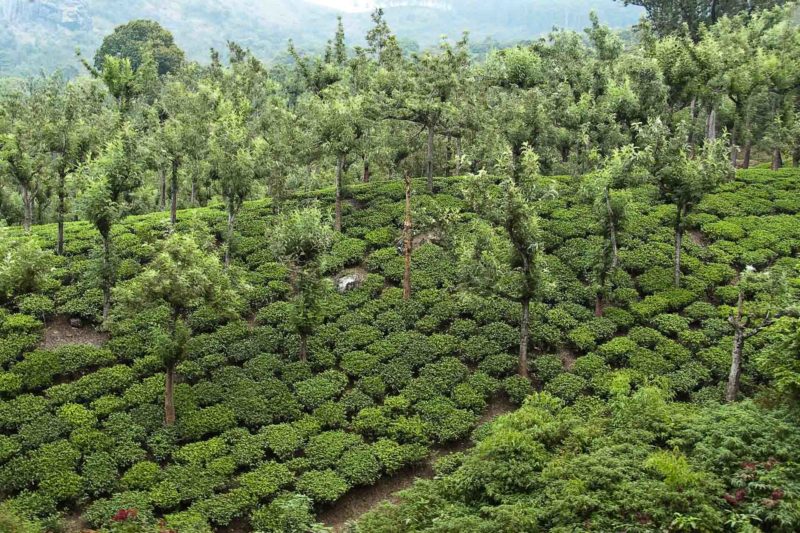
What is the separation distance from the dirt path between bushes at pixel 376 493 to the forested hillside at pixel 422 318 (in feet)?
0.41

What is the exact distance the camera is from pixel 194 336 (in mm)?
29516

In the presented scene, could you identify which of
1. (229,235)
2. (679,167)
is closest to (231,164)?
(229,235)

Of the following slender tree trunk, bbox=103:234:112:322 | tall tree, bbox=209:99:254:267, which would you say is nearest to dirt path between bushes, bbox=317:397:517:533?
slender tree trunk, bbox=103:234:112:322

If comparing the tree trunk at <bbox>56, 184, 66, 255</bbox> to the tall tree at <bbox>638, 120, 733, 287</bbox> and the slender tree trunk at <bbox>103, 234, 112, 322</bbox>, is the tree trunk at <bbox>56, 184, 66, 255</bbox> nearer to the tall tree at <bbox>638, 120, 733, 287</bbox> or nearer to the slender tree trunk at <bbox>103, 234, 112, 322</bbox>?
the slender tree trunk at <bbox>103, 234, 112, 322</bbox>

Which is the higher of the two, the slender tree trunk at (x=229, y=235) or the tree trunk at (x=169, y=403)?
the slender tree trunk at (x=229, y=235)

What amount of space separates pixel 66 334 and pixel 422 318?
16.7 metres

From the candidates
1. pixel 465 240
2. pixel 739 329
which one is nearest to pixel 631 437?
pixel 739 329

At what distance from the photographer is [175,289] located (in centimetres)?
2245

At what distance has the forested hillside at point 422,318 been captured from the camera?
61.0ft

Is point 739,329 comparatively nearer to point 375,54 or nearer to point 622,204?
point 622,204

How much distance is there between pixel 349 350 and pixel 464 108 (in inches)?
740

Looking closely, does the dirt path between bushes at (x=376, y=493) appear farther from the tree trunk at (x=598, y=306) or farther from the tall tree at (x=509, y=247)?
the tree trunk at (x=598, y=306)

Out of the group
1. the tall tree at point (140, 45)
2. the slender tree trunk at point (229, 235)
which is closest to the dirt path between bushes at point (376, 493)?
the slender tree trunk at point (229, 235)

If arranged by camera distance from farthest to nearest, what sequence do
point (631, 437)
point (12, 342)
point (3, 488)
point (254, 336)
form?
point (254, 336) < point (12, 342) < point (3, 488) < point (631, 437)
